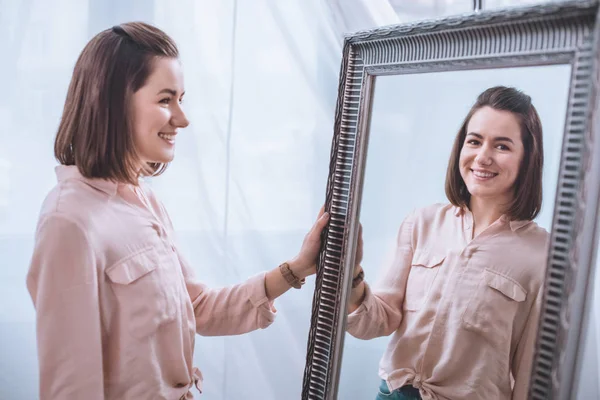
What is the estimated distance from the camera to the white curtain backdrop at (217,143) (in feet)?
5.87

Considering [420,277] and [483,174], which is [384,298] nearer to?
[420,277]

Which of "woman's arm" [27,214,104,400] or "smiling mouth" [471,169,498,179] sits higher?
"smiling mouth" [471,169,498,179]

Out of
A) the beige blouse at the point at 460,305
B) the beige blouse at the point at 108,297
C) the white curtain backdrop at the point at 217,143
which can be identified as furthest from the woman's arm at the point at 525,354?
the white curtain backdrop at the point at 217,143

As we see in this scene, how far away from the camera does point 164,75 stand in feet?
4.00

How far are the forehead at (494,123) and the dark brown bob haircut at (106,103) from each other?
22.9 inches

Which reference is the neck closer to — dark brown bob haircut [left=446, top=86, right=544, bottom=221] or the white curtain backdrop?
dark brown bob haircut [left=446, top=86, right=544, bottom=221]

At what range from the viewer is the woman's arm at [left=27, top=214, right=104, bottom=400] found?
3.57 feet

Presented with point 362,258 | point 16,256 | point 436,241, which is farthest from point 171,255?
point 16,256

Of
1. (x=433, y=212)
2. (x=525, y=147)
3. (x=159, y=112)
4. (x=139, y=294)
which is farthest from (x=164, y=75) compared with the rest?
(x=525, y=147)

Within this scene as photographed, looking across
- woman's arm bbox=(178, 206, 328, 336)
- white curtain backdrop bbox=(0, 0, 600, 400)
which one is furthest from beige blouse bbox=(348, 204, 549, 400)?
white curtain backdrop bbox=(0, 0, 600, 400)

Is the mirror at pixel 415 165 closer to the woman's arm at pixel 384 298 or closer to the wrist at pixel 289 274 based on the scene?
the woman's arm at pixel 384 298

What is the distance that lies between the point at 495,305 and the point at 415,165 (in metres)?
0.27

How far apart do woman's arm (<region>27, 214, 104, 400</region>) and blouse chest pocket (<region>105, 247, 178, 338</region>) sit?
6cm

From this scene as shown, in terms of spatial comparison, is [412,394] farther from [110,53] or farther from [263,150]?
[263,150]
